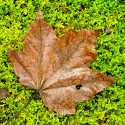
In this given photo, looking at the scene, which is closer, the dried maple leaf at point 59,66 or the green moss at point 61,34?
the dried maple leaf at point 59,66

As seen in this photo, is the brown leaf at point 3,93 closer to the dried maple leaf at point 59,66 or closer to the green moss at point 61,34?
the green moss at point 61,34

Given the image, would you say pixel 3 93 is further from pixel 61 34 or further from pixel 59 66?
pixel 61 34

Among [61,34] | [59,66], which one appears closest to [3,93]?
[59,66]

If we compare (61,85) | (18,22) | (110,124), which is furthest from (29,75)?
(110,124)

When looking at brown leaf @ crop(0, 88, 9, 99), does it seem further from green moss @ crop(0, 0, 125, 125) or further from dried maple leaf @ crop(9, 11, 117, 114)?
dried maple leaf @ crop(9, 11, 117, 114)

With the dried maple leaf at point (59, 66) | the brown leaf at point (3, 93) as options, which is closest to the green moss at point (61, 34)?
the brown leaf at point (3, 93)
